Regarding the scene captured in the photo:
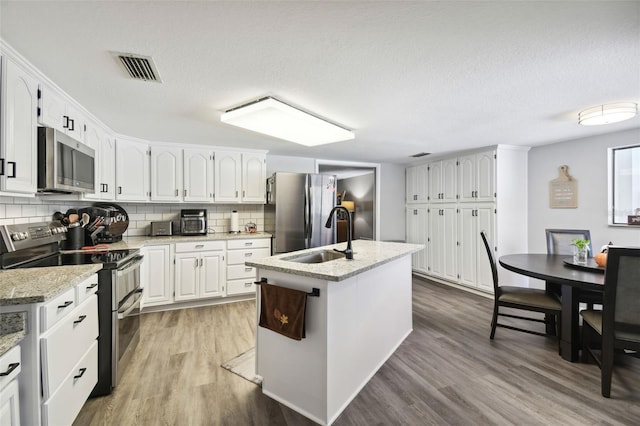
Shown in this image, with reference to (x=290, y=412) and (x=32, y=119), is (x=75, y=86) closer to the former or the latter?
(x=32, y=119)

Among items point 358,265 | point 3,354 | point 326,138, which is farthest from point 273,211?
point 3,354

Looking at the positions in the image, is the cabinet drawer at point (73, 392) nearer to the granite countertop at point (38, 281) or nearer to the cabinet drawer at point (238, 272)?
the granite countertop at point (38, 281)

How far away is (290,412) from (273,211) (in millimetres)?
2804

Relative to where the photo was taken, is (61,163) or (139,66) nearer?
(139,66)

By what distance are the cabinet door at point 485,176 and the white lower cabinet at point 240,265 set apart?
3.32 metres

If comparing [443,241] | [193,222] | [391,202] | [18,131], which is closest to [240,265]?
[193,222]

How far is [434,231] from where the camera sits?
5.00m

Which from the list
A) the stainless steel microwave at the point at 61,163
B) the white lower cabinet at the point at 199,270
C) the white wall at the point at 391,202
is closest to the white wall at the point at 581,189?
the white wall at the point at 391,202

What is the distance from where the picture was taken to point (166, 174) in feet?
12.3

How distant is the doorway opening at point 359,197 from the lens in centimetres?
559

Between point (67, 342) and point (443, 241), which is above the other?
point (443, 241)

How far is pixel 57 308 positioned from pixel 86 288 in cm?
36

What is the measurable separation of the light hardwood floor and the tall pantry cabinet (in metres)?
1.55

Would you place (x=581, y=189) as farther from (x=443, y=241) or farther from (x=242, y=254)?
(x=242, y=254)
